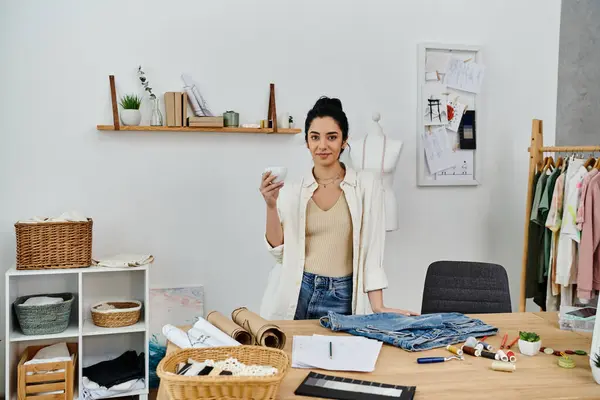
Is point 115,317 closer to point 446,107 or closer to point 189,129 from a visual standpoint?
point 189,129

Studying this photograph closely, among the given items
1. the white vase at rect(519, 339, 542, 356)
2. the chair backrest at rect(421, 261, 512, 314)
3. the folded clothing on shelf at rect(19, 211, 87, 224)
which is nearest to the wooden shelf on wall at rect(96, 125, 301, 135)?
the folded clothing on shelf at rect(19, 211, 87, 224)

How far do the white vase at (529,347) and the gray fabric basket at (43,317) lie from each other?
2.35 metres

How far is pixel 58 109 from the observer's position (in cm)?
346

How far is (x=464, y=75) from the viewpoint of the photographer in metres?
4.09

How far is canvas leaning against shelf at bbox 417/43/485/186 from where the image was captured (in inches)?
158

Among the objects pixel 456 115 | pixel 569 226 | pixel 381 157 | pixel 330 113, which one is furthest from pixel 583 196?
pixel 330 113

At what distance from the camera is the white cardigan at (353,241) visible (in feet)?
8.38

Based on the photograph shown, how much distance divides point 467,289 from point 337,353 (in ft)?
3.64

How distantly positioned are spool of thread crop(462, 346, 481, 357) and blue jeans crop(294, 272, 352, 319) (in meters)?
0.79

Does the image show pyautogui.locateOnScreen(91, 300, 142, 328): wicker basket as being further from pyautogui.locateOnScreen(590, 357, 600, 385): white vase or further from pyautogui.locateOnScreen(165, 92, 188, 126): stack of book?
pyautogui.locateOnScreen(590, 357, 600, 385): white vase

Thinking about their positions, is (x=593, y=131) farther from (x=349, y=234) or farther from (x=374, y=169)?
(x=349, y=234)

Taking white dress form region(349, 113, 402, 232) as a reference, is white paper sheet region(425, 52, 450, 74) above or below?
above

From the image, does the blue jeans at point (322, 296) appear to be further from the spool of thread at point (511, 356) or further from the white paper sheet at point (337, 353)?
the spool of thread at point (511, 356)

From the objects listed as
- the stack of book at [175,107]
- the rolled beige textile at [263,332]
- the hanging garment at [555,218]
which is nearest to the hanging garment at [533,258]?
the hanging garment at [555,218]
